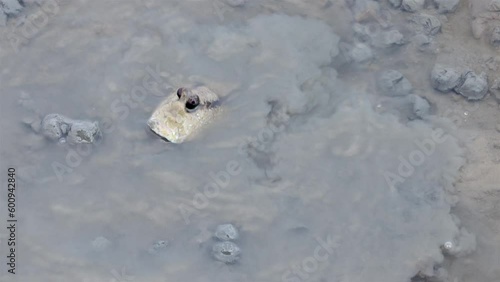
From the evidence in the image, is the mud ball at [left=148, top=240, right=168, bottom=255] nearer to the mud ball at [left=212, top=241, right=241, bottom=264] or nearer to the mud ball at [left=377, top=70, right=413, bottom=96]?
the mud ball at [left=212, top=241, right=241, bottom=264]

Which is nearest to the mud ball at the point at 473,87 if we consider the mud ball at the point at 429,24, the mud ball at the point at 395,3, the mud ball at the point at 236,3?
the mud ball at the point at 429,24

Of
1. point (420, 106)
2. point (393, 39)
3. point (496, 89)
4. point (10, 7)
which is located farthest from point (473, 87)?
point (10, 7)

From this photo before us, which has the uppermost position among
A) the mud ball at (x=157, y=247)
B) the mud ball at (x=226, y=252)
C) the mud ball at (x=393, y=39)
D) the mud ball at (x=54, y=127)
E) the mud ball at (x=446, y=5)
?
the mud ball at (x=446, y=5)

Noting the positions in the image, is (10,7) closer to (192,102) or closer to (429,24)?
(192,102)

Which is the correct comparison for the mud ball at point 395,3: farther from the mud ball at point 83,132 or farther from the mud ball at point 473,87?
the mud ball at point 83,132

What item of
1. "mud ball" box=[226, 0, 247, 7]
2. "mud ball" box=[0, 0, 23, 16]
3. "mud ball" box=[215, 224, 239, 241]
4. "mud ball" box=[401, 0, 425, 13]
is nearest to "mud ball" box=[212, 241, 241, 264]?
"mud ball" box=[215, 224, 239, 241]

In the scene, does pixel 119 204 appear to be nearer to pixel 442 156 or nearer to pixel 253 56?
pixel 253 56
